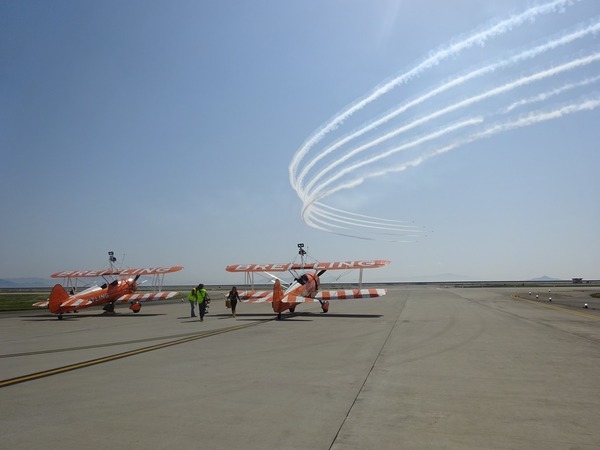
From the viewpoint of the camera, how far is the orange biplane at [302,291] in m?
20.9

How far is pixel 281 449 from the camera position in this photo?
174 inches

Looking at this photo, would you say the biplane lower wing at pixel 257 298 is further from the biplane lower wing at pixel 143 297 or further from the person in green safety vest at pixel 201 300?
the biplane lower wing at pixel 143 297

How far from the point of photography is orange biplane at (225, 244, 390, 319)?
824 inches

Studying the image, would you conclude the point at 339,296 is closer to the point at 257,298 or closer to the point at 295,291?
the point at 295,291

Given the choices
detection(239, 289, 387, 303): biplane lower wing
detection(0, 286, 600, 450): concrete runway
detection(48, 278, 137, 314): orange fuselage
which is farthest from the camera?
detection(48, 278, 137, 314): orange fuselage

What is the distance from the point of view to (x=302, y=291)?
23609 millimetres

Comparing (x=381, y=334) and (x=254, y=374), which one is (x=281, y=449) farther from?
(x=381, y=334)

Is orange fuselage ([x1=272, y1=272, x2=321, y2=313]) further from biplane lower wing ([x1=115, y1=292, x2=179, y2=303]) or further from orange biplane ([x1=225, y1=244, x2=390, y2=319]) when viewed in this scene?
biplane lower wing ([x1=115, y1=292, x2=179, y2=303])

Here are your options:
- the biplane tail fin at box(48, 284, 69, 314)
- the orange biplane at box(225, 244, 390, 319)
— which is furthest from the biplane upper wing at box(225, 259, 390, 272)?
the biplane tail fin at box(48, 284, 69, 314)

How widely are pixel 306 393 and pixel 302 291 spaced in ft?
55.4

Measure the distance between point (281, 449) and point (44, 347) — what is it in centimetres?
1100

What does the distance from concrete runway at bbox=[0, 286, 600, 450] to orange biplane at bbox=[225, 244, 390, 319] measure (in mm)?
7611

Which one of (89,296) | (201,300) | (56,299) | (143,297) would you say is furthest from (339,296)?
(56,299)

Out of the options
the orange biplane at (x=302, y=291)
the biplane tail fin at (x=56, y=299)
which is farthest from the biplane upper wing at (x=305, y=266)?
the biplane tail fin at (x=56, y=299)
